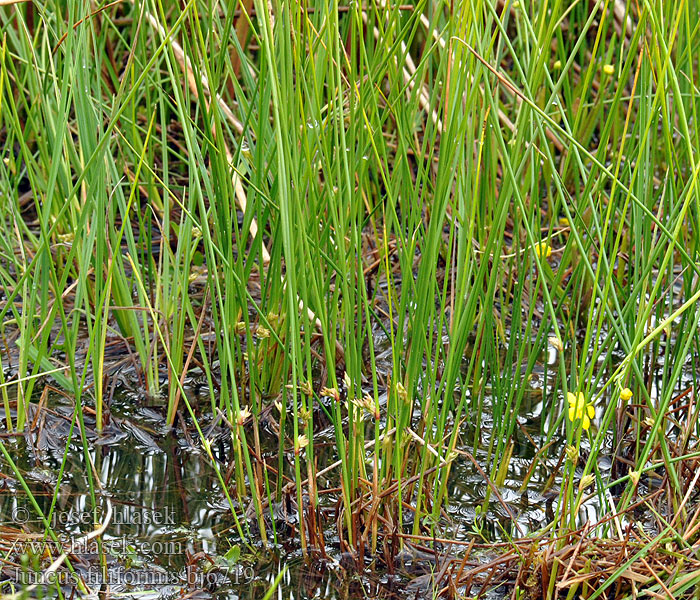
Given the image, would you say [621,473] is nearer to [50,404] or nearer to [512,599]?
[512,599]

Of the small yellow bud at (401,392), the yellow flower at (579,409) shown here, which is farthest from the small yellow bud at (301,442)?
the yellow flower at (579,409)

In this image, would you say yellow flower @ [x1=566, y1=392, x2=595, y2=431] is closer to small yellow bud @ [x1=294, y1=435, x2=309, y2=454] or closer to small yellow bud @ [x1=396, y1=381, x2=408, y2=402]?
small yellow bud @ [x1=396, y1=381, x2=408, y2=402]

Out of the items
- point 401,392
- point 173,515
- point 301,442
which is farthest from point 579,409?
point 173,515

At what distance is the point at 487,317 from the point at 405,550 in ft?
1.30

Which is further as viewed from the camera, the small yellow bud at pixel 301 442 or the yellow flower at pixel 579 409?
the small yellow bud at pixel 301 442

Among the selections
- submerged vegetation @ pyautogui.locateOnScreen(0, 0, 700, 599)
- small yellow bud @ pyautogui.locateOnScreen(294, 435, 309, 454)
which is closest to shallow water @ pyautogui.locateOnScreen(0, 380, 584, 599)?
submerged vegetation @ pyautogui.locateOnScreen(0, 0, 700, 599)

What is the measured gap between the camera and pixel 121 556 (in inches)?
47.8

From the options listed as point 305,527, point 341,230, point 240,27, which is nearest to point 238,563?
point 305,527

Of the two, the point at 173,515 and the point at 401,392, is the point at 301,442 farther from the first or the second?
the point at 173,515

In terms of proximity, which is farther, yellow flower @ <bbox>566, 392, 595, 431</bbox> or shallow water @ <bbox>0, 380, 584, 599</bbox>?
shallow water @ <bbox>0, 380, 584, 599</bbox>

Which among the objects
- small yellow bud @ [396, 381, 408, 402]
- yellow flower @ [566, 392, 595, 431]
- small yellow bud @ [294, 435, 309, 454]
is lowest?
small yellow bud @ [294, 435, 309, 454]

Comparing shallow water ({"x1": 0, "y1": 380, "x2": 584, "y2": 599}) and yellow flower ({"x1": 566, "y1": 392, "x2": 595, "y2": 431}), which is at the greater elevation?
yellow flower ({"x1": 566, "y1": 392, "x2": 595, "y2": 431})

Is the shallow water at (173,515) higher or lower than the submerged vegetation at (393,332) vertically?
lower

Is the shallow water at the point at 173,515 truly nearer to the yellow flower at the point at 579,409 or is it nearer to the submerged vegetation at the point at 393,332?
the submerged vegetation at the point at 393,332
